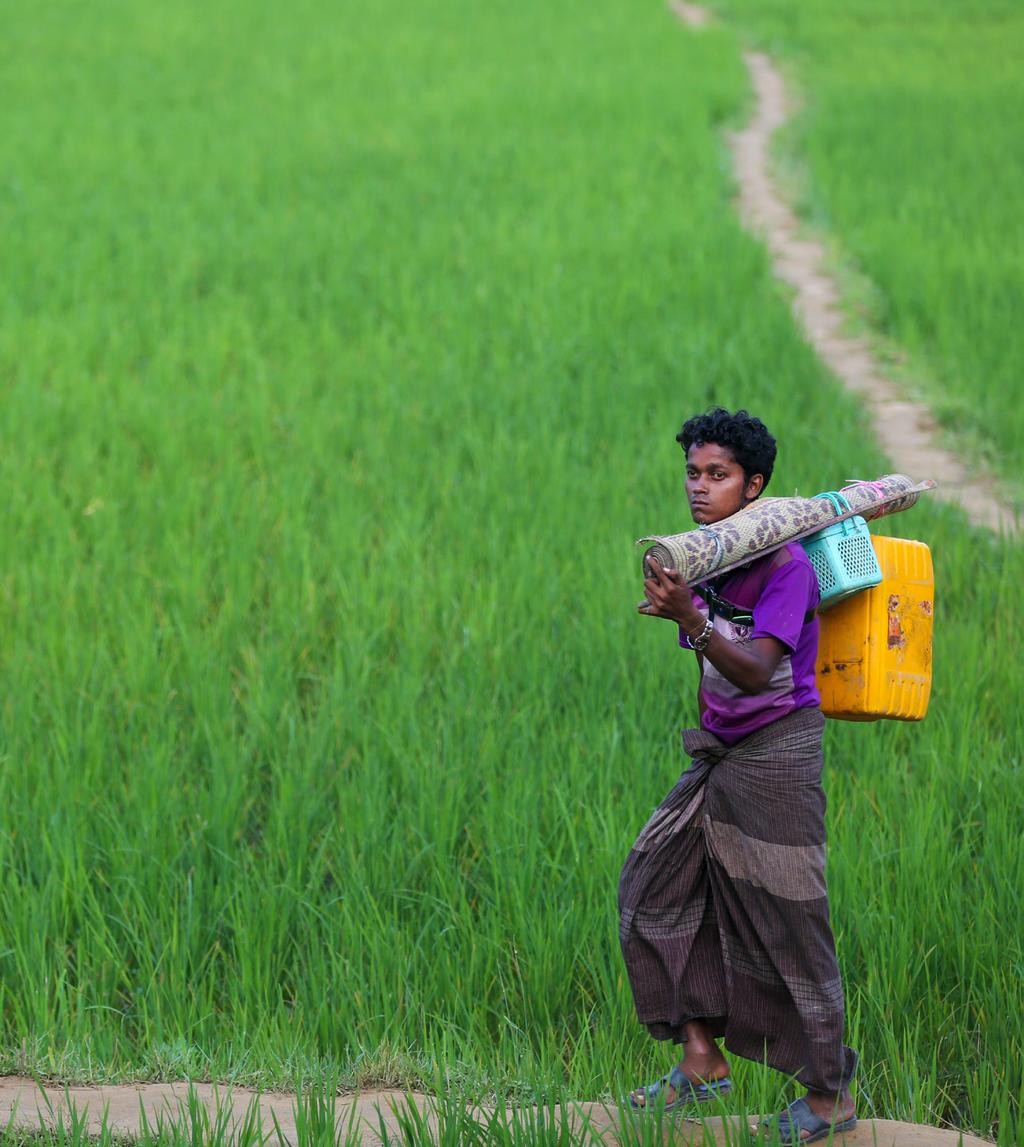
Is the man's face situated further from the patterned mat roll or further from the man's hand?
the man's hand

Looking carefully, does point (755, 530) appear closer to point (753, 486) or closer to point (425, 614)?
point (753, 486)

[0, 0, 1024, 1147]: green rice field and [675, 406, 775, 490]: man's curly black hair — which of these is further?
[0, 0, 1024, 1147]: green rice field

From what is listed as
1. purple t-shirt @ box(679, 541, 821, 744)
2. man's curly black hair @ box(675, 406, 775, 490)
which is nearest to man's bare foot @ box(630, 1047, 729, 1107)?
purple t-shirt @ box(679, 541, 821, 744)

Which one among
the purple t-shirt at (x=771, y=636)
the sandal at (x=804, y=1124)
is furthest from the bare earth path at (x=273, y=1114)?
the purple t-shirt at (x=771, y=636)

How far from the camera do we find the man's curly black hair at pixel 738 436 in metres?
1.79

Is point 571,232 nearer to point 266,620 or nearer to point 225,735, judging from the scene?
point 266,620

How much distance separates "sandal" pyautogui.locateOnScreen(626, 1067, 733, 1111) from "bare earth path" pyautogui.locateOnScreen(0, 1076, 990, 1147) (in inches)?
1.2

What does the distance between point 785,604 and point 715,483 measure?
0.60ft

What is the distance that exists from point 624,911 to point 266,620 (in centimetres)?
203

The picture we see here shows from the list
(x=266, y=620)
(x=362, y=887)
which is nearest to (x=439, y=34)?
(x=266, y=620)

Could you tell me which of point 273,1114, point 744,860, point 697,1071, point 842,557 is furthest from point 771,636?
point 273,1114

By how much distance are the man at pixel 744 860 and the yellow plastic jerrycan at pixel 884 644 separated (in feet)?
0.15

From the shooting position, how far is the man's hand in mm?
1661

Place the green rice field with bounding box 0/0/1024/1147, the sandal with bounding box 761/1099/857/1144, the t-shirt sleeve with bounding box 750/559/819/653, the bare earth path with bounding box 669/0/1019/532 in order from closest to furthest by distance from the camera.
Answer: the t-shirt sleeve with bounding box 750/559/819/653 < the sandal with bounding box 761/1099/857/1144 < the green rice field with bounding box 0/0/1024/1147 < the bare earth path with bounding box 669/0/1019/532
